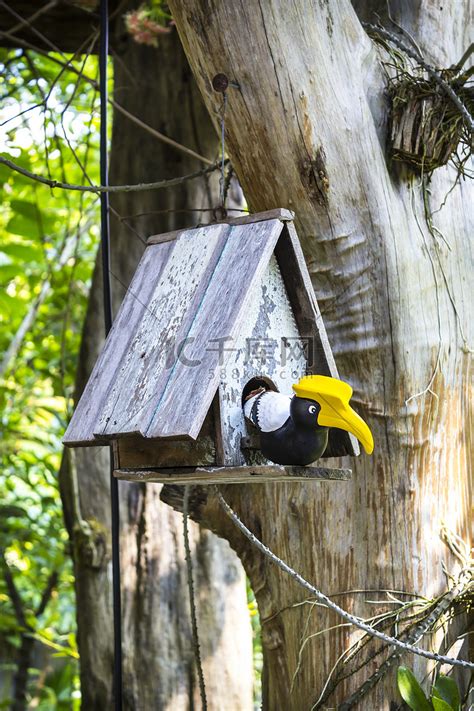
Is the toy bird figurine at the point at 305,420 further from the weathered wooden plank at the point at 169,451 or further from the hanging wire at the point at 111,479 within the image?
the hanging wire at the point at 111,479

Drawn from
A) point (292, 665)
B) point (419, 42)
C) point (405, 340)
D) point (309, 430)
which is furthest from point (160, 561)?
point (419, 42)

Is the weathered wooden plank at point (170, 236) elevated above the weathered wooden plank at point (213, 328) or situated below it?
above

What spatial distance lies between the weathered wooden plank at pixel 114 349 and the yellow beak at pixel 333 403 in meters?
0.38

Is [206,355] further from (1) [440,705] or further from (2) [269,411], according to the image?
(1) [440,705]

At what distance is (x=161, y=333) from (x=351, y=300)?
44cm

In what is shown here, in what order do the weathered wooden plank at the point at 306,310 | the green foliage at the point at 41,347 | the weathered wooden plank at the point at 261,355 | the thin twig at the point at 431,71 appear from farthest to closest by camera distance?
the green foliage at the point at 41,347 < the thin twig at the point at 431,71 < the weathered wooden plank at the point at 306,310 < the weathered wooden plank at the point at 261,355

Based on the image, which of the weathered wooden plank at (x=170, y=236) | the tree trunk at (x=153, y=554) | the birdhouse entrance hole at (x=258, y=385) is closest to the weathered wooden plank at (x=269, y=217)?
the weathered wooden plank at (x=170, y=236)

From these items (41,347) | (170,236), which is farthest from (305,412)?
(41,347)

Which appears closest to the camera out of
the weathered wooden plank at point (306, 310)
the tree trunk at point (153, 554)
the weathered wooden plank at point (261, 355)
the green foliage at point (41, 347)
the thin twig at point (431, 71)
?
the weathered wooden plank at point (261, 355)

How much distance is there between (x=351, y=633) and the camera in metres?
1.64

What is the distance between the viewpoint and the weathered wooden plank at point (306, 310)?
144 cm

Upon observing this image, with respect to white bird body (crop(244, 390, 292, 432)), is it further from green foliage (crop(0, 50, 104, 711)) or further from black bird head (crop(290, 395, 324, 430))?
green foliage (crop(0, 50, 104, 711))

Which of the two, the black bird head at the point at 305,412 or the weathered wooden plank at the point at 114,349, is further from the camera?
the weathered wooden plank at the point at 114,349

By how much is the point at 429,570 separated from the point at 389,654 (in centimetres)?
19
